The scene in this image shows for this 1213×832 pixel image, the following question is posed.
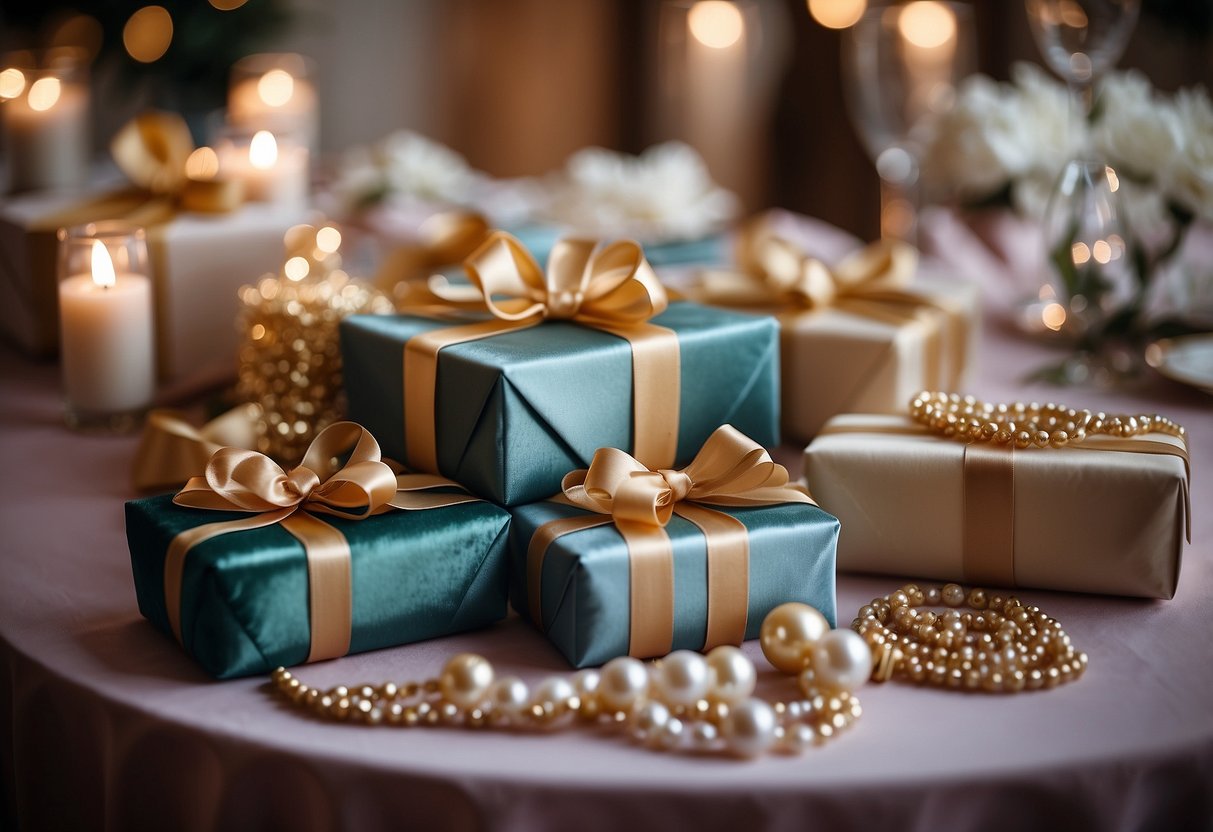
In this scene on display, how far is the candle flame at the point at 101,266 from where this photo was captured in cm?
131

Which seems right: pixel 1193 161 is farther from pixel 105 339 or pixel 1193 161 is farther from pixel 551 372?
pixel 105 339

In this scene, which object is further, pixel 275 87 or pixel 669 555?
pixel 275 87

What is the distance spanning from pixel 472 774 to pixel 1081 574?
1.81 feet

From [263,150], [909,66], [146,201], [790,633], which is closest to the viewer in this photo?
[790,633]

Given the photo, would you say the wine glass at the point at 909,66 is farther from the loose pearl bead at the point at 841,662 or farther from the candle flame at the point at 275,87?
the loose pearl bead at the point at 841,662

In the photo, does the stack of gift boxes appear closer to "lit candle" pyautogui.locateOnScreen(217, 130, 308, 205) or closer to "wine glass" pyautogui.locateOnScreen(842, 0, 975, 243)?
"lit candle" pyautogui.locateOnScreen(217, 130, 308, 205)

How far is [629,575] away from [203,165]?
3.51 ft

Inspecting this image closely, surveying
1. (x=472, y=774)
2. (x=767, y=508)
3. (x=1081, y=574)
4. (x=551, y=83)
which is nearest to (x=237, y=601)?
(x=472, y=774)

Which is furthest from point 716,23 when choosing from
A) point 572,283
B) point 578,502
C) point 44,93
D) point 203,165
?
point 578,502

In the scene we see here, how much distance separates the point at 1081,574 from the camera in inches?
38.4

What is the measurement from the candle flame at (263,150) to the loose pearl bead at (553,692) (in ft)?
3.86

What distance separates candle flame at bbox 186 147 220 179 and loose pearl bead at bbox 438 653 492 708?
38.6 inches

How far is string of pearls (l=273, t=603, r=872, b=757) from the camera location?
761 mm

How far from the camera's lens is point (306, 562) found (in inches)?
33.1
